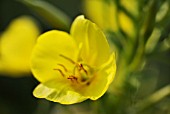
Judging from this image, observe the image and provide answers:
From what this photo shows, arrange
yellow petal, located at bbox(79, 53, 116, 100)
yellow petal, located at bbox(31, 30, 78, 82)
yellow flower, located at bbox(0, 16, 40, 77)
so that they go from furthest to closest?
yellow flower, located at bbox(0, 16, 40, 77)
yellow petal, located at bbox(31, 30, 78, 82)
yellow petal, located at bbox(79, 53, 116, 100)

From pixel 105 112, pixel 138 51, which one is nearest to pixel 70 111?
pixel 105 112

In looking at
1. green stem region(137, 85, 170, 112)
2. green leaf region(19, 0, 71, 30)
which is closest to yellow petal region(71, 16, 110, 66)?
green leaf region(19, 0, 71, 30)

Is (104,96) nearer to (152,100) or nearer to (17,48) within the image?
(152,100)

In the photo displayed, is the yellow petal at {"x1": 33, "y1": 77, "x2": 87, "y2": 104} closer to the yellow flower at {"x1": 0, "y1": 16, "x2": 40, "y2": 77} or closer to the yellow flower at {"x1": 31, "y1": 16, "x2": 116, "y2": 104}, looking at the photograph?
the yellow flower at {"x1": 31, "y1": 16, "x2": 116, "y2": 104}

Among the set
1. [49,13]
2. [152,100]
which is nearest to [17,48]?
[49,13]

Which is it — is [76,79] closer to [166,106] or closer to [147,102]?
[147,102]

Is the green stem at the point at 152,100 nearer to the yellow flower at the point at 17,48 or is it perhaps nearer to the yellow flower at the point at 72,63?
the yellow flower at the point at 72,63

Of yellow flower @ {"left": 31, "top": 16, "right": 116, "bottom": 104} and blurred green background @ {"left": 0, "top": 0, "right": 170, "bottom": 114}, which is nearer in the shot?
yellow flower @ {"left": 31, "top": 16, "right": 116, "bottom": 104}
